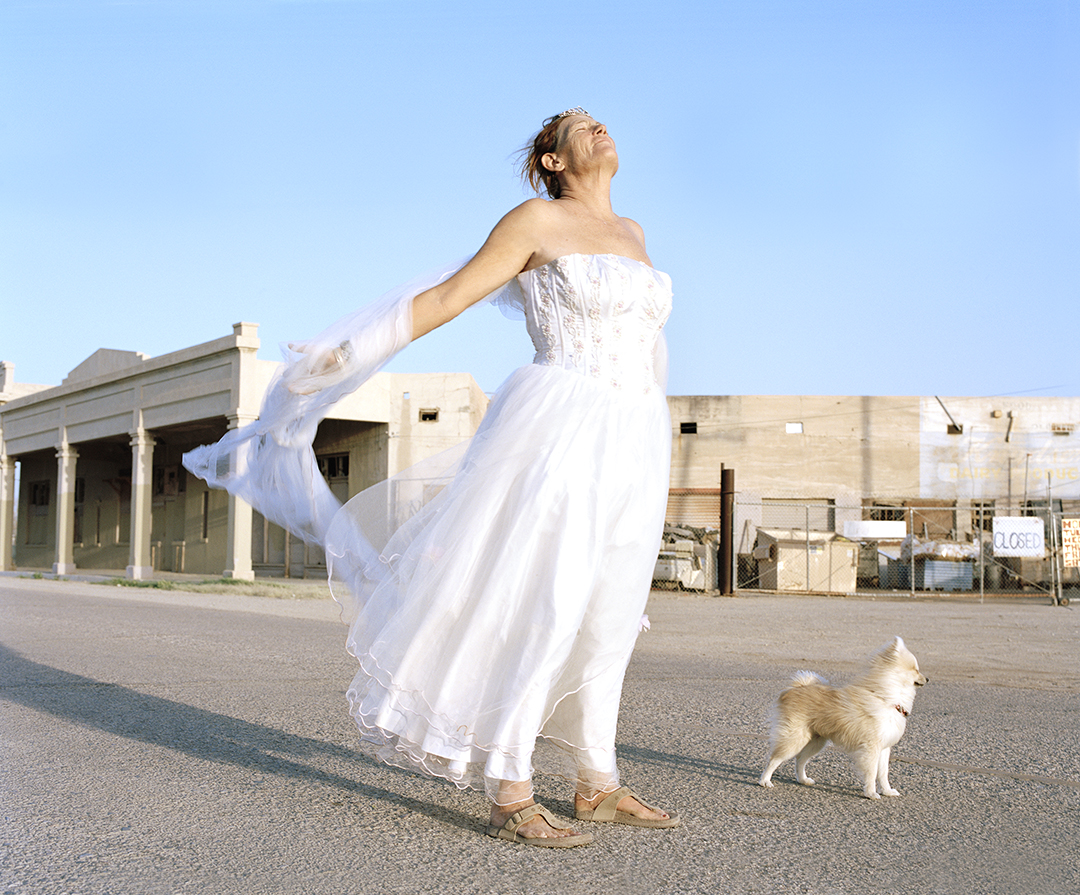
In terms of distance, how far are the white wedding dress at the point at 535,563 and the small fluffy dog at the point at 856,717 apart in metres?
0.78

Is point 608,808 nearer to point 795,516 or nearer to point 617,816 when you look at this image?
point 617,816

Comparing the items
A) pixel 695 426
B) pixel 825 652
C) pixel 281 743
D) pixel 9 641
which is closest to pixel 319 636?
pixel 9 641

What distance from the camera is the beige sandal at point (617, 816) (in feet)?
9.51

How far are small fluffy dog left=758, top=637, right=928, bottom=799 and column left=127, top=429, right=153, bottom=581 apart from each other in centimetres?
2289

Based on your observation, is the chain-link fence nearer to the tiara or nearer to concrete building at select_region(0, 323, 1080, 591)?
concrete building at select_region(0, 323, 1080, 591)

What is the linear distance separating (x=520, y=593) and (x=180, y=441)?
29.4 metres

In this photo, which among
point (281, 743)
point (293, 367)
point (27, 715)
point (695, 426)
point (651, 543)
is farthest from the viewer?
point (695, 426)

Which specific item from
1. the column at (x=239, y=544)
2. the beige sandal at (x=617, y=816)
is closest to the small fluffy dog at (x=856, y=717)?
the beige sandal at (x=617, y=816)

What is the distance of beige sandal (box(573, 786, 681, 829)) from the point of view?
290 centimetres

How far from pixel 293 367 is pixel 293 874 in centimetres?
166

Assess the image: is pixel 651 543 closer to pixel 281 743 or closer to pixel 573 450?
pixel 573 450

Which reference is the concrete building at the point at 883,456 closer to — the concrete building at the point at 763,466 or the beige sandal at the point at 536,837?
the concrete building at the point at 763,466

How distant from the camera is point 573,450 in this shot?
9.43 feet

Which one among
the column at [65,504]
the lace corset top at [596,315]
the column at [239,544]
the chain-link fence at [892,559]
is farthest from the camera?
the column at [65,504]
